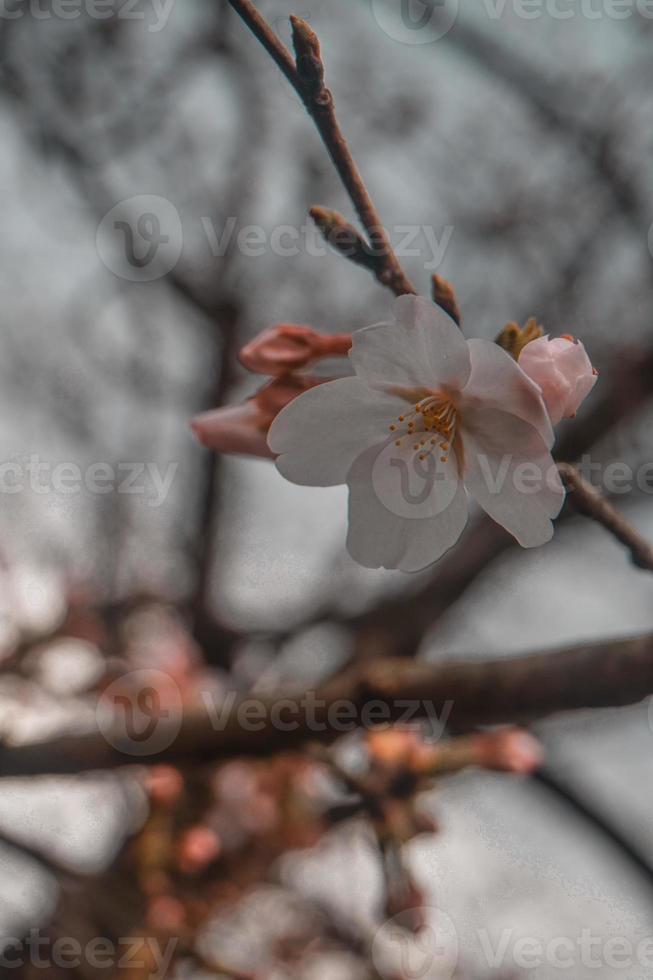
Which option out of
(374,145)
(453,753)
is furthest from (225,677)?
(374,145)

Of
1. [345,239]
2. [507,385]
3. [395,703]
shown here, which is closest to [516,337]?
[507,385]

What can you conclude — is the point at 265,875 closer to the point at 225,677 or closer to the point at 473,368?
→ the point at 225,677

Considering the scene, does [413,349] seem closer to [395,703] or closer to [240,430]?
[240,430]

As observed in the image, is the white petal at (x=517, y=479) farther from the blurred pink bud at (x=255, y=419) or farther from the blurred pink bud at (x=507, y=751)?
the blurred pink bud at (x=507, y=751)

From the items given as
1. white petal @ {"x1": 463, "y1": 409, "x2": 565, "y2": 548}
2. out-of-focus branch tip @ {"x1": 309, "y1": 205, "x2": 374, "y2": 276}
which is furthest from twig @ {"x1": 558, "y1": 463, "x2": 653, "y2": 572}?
out-of-focus branch tip @ {"x1": 309, "y1": 205, "x2": 374, "y2": 276}

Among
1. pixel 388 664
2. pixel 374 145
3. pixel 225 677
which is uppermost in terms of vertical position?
pixel 374 145
